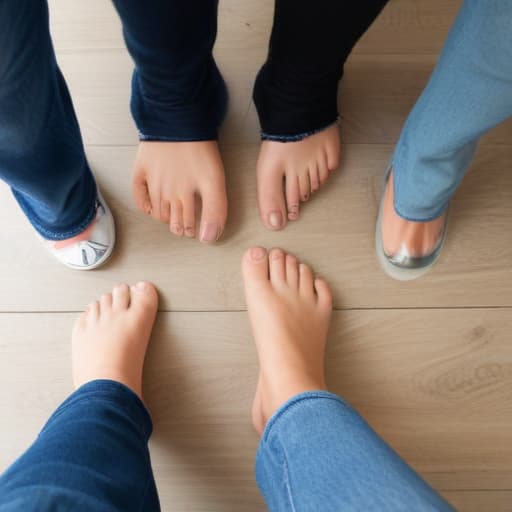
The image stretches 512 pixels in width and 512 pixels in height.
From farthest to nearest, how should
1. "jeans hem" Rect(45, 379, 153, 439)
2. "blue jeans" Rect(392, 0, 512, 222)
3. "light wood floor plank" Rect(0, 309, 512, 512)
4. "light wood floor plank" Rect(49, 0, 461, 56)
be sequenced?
"light wood floor plank" Rect(49, 0, 461, 56)
"light wood floor plank" Rect(0, 309, 512, 512)
"jeans hem" Rect(45, 379, 153, 439)
"blue jeans" Rect(392, 0, 512, 222)

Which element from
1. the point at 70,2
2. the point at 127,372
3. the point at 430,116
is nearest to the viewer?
the point at 430,116

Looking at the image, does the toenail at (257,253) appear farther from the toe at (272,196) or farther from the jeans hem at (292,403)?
the jeans hem at (292,403)

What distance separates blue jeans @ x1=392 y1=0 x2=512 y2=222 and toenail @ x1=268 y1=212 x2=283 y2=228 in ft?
0.63

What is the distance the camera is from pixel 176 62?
21.8 inches

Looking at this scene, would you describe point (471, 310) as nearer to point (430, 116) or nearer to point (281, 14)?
point (430, 116)

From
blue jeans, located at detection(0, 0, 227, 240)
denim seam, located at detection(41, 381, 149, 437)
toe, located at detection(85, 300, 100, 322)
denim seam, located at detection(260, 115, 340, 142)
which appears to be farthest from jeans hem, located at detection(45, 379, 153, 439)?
denim seam, located at detection(260, 115, 340, 142)

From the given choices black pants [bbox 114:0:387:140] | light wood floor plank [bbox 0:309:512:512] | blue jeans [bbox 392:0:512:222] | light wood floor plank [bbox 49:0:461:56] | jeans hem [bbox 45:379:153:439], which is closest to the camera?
blue jeans [bbox 392:0:512:222]

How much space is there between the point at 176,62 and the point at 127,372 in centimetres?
42

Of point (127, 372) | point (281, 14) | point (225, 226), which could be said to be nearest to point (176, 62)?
point (281, 14)

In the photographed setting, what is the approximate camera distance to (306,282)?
0.75m

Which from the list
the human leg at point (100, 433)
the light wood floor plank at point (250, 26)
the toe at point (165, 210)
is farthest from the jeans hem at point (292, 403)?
the light wood floor plank at point (250, 26)

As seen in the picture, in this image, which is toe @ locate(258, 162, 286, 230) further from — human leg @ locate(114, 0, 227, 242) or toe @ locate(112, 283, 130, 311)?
toe @ locate(112, 283, 130, 311)

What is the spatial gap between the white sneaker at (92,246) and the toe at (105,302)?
5cm

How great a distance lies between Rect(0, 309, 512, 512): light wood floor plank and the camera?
28.0 inches
